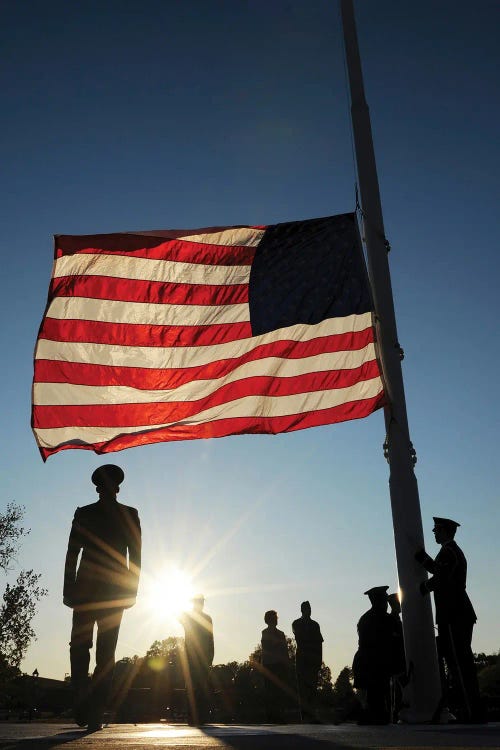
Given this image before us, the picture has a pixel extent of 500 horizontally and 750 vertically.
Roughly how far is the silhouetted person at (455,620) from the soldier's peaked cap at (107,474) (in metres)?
2.73

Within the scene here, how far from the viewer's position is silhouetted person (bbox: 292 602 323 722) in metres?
11.0

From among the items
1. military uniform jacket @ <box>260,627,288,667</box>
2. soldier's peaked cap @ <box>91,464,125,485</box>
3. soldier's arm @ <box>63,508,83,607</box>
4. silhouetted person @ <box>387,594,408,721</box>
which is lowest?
silhouetted person @ <box>387,594,408,721</box>

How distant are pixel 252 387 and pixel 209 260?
1.78 meters

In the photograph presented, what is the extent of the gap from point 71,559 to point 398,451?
333 centimetres

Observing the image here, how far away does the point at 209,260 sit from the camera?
32.5 ft

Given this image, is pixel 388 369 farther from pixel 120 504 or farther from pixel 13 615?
pixel 13 615

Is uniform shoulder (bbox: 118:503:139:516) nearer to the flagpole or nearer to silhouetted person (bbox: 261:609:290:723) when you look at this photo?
the flagpole

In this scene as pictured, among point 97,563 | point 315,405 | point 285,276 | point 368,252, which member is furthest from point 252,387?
point 97,563

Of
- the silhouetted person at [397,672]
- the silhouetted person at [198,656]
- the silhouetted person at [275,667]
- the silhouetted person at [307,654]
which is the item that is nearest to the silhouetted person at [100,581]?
the silhouetted person at [397,672]

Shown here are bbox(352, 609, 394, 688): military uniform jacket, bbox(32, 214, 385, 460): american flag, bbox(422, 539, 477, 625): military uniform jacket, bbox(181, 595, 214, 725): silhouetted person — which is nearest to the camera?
bbox(422, 539, 477, 625): military uniform jacket

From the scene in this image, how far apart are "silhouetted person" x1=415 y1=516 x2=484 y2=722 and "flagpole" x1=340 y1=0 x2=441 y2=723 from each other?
0.99 feet

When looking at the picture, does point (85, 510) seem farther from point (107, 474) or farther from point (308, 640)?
point (308, 640)

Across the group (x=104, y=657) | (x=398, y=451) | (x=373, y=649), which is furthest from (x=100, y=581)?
(x=398, y=451)

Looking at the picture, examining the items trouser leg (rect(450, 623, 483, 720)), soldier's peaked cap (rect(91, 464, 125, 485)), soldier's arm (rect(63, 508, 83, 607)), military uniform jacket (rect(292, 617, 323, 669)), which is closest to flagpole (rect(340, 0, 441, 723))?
trouser leg (rect(450, 623, 483, 720))
